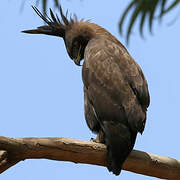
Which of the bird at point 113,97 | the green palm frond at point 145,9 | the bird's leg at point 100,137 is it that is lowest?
the bird's leg at point 100,137

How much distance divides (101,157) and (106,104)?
0.67 metres

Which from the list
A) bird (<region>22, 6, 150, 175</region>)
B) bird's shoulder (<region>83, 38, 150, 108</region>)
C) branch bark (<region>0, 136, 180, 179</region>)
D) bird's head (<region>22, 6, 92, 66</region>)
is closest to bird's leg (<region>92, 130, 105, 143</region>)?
bird (<region>22, 6, 150, 175</region>)

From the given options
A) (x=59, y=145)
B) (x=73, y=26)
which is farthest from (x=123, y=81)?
(x=73, y=26)

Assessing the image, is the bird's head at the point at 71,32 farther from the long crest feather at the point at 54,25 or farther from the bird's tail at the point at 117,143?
the bird's tail at the point at 117,143

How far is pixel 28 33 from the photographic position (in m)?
6.02

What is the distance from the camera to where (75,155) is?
11.2ft

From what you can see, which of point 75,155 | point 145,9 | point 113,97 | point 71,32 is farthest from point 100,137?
point 145,9

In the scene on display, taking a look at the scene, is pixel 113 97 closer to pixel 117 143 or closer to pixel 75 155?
pixel 117 143

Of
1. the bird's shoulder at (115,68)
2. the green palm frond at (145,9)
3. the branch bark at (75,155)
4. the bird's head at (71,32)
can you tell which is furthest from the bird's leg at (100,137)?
the green palm frond at (145,9)

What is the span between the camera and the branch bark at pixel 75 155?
3.20m

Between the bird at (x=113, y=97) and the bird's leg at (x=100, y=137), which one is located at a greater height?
the bird at (x=113, y=97)

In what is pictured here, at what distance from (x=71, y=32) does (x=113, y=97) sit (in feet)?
6.28

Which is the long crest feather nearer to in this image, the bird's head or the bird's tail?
the bird's head

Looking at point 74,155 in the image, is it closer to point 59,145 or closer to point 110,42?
point 59,145
